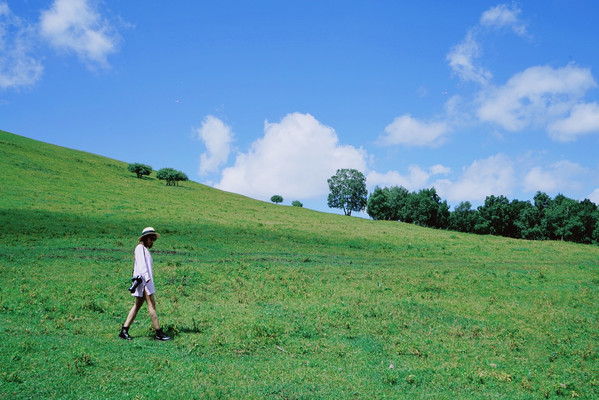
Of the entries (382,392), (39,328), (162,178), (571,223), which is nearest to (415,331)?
(382,392)

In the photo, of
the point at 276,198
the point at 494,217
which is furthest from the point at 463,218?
the point at 276,198

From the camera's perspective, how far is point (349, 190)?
137m

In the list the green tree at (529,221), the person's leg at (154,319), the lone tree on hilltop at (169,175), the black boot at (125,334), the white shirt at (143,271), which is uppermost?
the green tree at (529,221)

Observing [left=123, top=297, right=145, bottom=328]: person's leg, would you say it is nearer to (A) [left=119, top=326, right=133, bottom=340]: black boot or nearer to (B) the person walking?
(B) the person walking

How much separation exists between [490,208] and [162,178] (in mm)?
92484

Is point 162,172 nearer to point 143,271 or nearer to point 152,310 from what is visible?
point 143,271

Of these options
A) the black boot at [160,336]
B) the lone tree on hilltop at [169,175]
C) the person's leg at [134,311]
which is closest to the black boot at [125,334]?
the person's leg at [134,311]

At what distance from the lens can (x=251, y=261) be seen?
30.4 metres

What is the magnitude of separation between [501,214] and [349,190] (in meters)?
45.9

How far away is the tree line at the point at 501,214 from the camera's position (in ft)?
361

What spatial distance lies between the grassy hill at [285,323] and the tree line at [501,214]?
83199mm

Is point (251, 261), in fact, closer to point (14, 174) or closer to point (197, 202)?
point (197, 202)

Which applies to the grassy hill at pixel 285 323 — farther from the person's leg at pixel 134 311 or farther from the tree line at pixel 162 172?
the tree line at pixel 162 172

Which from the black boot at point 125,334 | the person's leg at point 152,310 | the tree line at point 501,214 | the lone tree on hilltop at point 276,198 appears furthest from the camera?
the lone tree on hilltop at point 276,198
